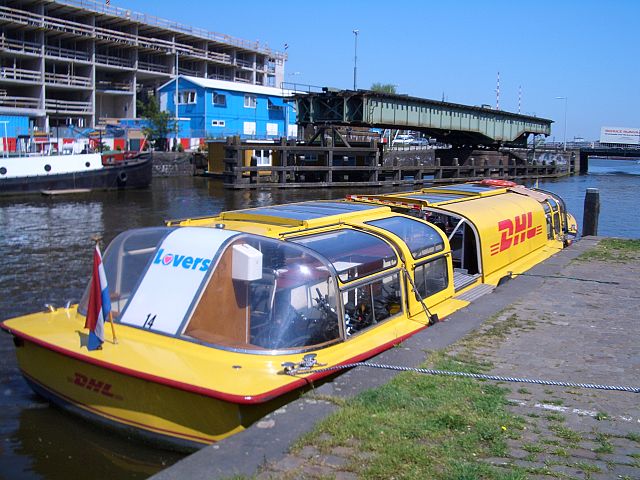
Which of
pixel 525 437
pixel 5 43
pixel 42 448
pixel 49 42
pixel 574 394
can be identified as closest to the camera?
pixel 525 437

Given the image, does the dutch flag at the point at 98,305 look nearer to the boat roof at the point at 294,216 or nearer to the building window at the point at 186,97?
the boat roof at the point at 294,216

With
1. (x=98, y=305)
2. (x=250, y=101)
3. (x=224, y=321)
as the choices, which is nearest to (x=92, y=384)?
(x=98, y=305)

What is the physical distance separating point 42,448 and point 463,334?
4872 mm

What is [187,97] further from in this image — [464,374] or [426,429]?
[426,429]

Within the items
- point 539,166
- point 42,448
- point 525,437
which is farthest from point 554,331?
point 539,166

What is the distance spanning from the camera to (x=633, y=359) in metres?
7.34

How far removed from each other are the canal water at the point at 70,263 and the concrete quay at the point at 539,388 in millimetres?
1671

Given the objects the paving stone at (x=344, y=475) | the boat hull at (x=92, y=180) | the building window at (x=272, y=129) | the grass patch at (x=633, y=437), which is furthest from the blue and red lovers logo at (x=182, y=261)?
the building window at (x=272, y=129)

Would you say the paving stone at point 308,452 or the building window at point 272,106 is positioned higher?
the building window at point 272,106

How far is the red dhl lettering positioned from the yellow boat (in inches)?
0.6

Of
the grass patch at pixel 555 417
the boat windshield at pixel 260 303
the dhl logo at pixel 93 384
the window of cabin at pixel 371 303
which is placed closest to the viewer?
the grass patch at pixel 555 417

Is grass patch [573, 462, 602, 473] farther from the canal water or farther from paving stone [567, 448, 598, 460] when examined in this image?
the canal water

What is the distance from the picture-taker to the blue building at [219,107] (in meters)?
60.2

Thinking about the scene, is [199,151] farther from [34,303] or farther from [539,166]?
[34,303]
